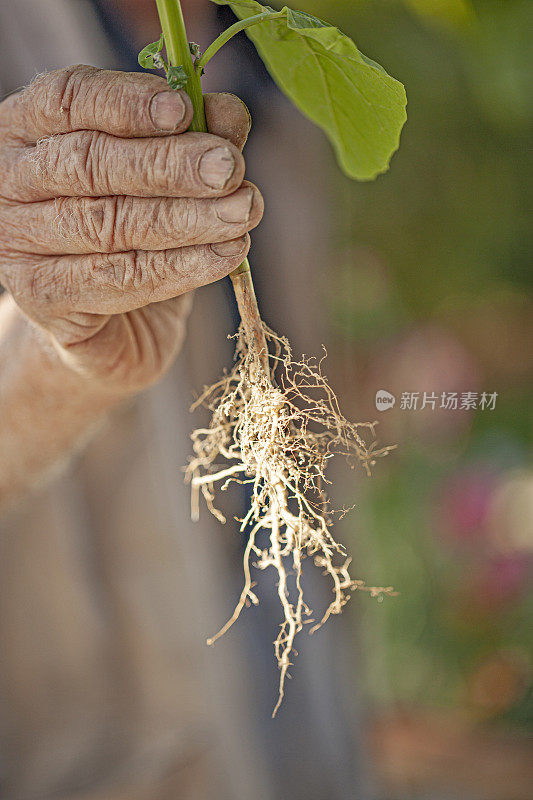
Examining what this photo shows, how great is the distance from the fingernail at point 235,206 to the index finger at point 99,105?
0.15ft

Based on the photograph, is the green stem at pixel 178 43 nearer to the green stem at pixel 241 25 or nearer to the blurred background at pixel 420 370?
the green stem at pixel 241 25

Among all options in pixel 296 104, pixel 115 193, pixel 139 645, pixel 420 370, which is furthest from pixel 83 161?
pixel 139 645

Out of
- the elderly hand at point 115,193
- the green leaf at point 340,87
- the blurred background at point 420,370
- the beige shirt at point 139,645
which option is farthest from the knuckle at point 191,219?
the beige shirt at point 139,645

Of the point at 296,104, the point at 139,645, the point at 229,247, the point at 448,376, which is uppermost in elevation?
the point at 296,104

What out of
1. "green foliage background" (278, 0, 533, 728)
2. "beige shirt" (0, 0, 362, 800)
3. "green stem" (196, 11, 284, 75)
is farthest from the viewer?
"beige shirt" (0, 0, 362, 800)

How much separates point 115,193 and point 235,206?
0.27ft

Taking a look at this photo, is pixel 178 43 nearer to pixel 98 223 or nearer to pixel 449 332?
pixel 98 223

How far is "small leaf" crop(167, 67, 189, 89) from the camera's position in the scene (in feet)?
1.19

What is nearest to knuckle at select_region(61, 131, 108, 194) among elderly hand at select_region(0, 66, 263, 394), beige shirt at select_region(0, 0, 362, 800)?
elderly hand at select_region(0, 66, 263, 394)

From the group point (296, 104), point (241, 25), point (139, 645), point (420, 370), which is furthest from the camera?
point (139, 645)

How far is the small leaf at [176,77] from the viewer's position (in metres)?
0.36

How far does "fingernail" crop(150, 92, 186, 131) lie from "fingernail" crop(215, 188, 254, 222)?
0.16 feet

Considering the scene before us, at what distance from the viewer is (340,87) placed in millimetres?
427

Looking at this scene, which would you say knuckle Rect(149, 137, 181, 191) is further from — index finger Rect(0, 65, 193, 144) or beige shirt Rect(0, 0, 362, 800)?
beige shirt Rect(0, 0, 362, 800)
